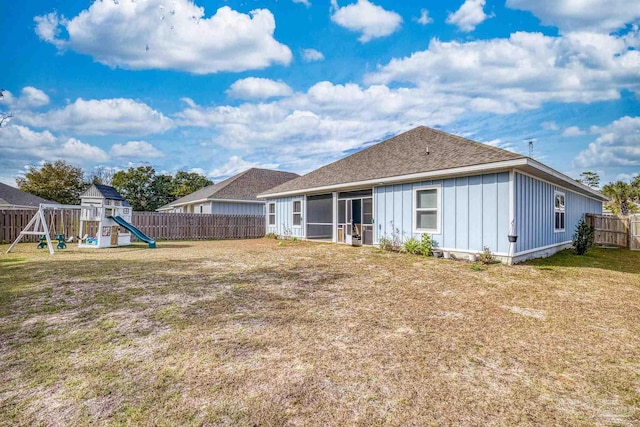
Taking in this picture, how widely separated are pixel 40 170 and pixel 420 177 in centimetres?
4140

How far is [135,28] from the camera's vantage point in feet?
38.0

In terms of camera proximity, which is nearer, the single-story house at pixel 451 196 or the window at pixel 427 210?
the single-story house at pixel 451 196

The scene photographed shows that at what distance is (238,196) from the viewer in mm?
22812

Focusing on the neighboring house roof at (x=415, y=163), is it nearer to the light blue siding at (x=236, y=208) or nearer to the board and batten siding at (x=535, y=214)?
the board and batten siding at (x=535, y=214)

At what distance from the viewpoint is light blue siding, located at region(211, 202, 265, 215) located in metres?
22.1

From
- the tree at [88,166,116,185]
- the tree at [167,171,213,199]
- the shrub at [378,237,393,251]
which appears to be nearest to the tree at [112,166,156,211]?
the tree at [167,171,213,199]

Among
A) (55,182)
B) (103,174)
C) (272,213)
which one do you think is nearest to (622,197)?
(272,213)

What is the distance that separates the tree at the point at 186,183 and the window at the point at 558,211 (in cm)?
3797

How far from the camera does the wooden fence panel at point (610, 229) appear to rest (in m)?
15.0

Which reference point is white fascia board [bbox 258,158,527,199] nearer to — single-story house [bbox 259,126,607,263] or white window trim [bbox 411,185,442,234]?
single-story house [bbox 259,126,607,263]

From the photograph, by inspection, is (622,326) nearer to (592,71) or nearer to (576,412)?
(576,412)

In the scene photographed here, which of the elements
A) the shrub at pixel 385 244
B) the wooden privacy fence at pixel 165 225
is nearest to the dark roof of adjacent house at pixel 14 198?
the wooden privacy fence at pixel 165 225

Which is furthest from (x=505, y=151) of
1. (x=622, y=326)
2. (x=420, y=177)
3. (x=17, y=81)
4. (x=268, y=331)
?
(x=17, y=81)

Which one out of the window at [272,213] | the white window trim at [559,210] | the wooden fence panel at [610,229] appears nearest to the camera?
the white window trim at [559,210]
